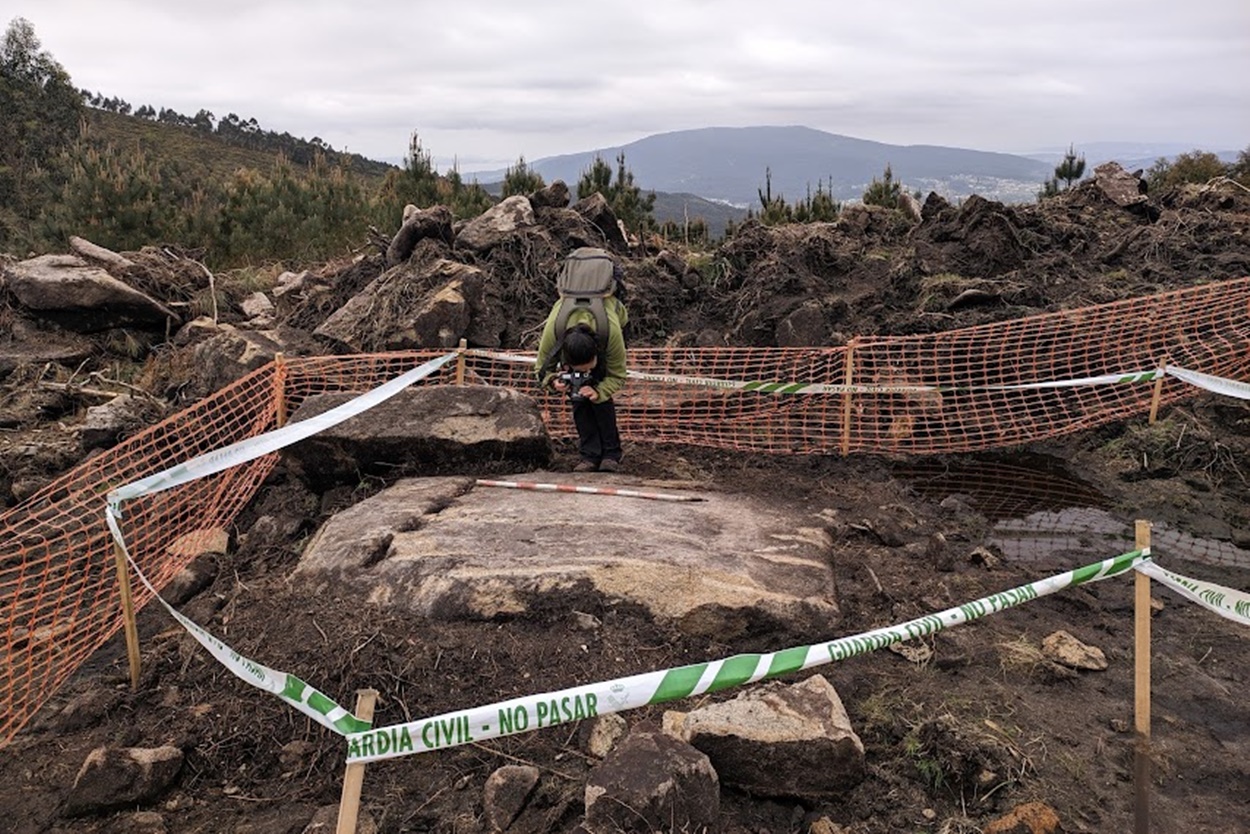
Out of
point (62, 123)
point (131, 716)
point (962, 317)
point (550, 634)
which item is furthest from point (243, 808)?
point (62, 123)

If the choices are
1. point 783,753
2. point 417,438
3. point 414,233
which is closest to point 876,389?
point 417,438

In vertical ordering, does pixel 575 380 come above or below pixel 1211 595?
above

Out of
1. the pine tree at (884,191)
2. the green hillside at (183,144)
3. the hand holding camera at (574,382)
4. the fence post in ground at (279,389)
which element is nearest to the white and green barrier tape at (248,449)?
the fence post in ground at (279,389)

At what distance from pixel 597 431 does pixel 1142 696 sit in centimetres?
396

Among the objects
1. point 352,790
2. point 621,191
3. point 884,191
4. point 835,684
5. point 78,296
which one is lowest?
point 835,684

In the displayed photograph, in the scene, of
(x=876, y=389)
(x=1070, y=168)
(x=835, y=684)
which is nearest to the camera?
(x=835, y=684)

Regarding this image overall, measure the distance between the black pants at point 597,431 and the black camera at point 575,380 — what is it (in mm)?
313

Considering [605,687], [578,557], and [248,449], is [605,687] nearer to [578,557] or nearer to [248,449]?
[578,557]

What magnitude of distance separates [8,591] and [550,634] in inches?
145

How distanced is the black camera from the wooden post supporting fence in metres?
3.60

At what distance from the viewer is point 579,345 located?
5422 mm

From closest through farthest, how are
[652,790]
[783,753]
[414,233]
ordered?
[652,790], [783,753], [414,233]

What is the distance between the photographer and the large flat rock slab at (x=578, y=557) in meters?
3.76

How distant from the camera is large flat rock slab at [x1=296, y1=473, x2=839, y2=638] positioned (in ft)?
12.3
